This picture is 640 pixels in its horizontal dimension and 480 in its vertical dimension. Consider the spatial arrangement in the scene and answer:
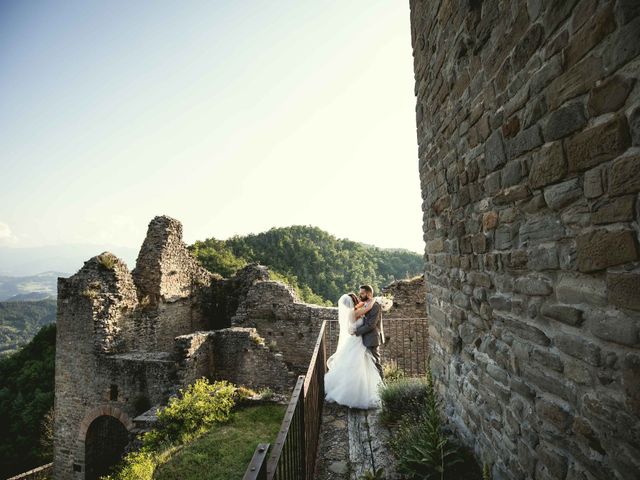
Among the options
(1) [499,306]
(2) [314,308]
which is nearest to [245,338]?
(2) [314,308]

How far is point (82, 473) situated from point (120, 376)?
12.4ft

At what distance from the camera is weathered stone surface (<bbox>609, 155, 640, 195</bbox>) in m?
1.39

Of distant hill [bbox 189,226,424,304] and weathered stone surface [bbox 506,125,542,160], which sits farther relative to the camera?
distant hill [bbox 189,226,424,304]

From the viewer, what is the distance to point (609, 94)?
1.49 m

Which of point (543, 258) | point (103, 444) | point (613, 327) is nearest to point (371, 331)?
point (543, 258)

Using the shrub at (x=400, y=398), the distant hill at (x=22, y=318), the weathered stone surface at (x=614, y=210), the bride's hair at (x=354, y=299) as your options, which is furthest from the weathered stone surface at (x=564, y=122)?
the distant hill at (x=22, y=318)

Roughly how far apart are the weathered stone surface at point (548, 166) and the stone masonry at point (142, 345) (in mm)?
10942

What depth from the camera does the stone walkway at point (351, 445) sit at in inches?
158

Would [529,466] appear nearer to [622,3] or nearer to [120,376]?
[622,3]

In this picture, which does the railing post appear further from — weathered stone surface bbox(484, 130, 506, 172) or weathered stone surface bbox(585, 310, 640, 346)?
weathered stone surface bbox(484, 130, 506, 172)

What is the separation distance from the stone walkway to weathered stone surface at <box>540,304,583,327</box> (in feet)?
8.76

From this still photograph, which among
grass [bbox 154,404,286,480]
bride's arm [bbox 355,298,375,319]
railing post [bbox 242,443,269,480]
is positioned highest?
bride's arm [bbox 355,298,375,319]

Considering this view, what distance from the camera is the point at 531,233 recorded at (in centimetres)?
216

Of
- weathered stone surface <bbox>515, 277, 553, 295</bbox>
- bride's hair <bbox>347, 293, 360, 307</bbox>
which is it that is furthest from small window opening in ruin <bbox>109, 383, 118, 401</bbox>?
weathered stone surface <bbox>515, 277, 553, 295</bbox>
